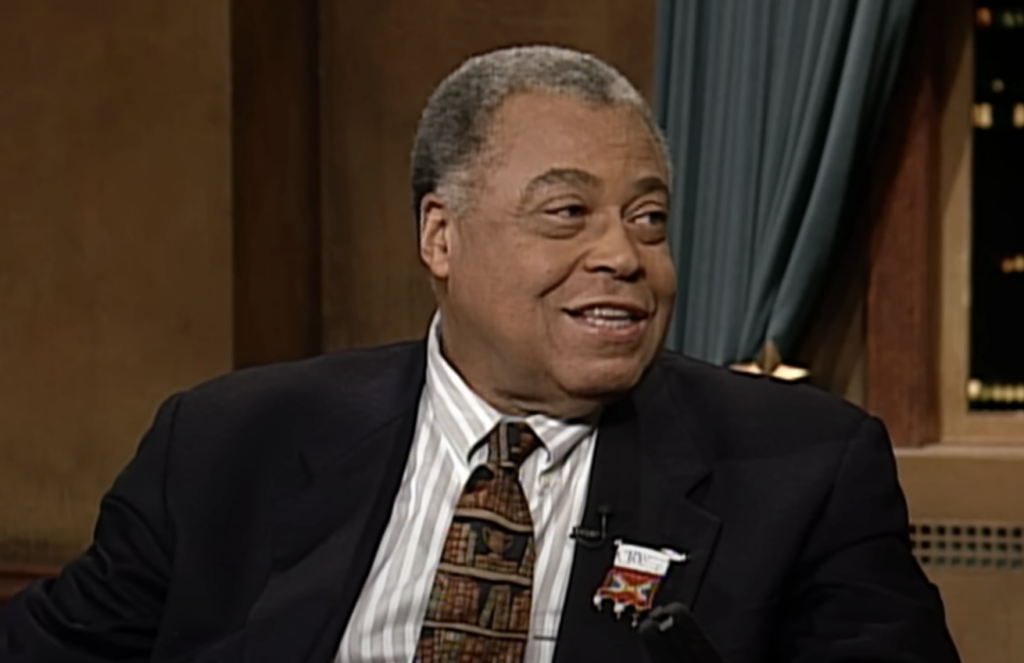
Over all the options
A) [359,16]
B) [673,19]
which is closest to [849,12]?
[673,19]

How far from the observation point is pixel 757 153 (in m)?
3.08

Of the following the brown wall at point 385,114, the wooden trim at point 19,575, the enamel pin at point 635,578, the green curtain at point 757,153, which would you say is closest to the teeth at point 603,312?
the enamel pin at point 635,578

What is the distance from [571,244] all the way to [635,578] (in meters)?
0.34

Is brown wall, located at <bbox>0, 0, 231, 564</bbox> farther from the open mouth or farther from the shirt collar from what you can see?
the open mouth

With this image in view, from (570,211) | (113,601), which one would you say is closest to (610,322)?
(570,211)

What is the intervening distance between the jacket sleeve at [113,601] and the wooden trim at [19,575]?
1542 millimetres

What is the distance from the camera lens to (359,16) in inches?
137

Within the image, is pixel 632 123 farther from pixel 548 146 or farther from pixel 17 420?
pixel 17 420

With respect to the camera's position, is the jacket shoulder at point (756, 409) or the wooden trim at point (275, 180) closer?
the jacket shoulder at point (756, 409)

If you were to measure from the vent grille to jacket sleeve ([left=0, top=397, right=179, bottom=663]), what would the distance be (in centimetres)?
184

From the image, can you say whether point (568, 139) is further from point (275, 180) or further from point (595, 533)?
point (275, 180)

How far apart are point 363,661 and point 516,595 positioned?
0.58ft

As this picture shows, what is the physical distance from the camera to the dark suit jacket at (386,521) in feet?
5.12

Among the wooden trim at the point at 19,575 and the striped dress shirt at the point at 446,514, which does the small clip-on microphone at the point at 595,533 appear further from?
the wooden trim at the point at 19,575
